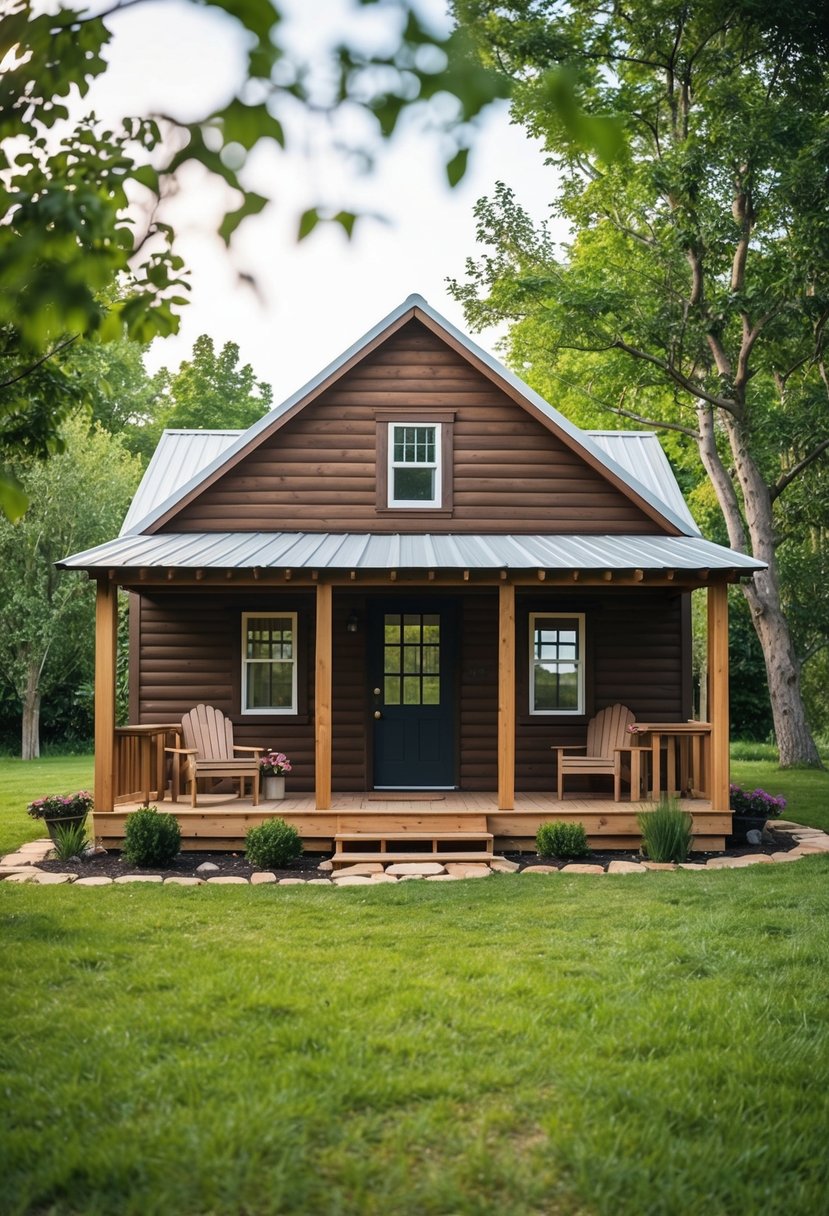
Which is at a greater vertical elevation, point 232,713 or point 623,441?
point 623,441

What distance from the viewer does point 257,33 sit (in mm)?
2391

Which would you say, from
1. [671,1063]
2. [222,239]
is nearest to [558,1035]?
[671,1063]

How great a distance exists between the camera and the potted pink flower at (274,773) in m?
11.6

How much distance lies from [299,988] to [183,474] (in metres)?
10.2

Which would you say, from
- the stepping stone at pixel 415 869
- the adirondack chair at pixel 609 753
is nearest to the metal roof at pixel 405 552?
the adirondack chair at pixel 609 753

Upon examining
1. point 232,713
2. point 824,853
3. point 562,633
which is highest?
point 562,633

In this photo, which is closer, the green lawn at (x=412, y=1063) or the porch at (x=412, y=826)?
the green lawn at (x=412, y=1063)

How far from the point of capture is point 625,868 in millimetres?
9883

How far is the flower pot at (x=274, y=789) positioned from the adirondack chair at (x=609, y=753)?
294cm

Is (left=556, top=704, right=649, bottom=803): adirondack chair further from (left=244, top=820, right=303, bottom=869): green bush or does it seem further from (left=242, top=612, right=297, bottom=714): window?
(left=242, top=612, right=297, bottom=714): window

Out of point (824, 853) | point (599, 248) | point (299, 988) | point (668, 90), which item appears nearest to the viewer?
point (299, 988)

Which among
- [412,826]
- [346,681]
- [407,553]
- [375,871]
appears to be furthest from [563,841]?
[346,681]

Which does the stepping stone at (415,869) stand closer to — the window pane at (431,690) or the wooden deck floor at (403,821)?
the wooden deck floor at (403,821)

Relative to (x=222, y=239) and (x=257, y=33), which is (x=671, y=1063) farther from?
(x=257, y=33)
